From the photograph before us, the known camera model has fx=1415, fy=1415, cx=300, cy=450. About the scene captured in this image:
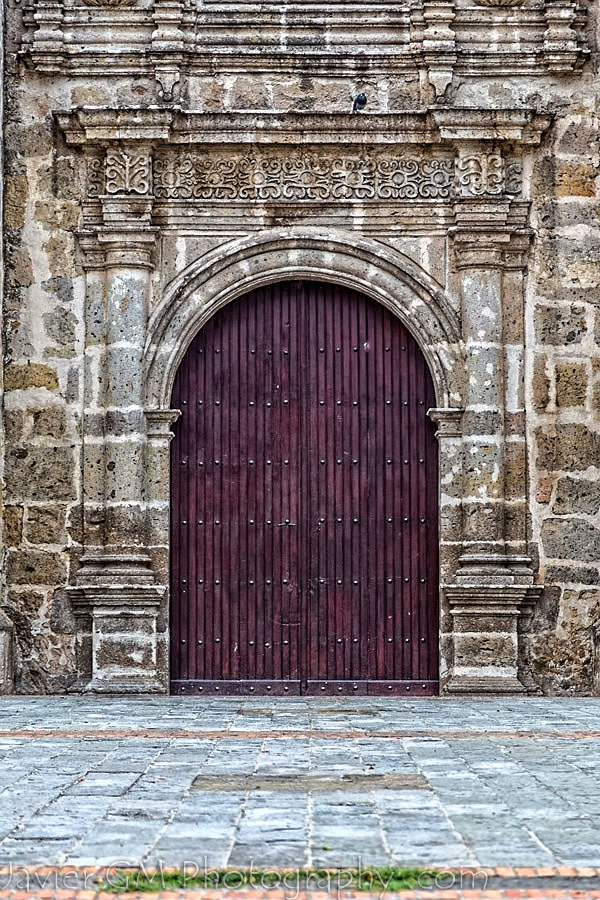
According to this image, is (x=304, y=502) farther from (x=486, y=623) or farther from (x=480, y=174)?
(x=480, y=174)

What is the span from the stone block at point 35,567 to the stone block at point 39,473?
1.33 ft

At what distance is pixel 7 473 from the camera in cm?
1008

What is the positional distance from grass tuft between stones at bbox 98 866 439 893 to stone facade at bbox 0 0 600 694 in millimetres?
5720

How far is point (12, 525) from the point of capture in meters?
10.1

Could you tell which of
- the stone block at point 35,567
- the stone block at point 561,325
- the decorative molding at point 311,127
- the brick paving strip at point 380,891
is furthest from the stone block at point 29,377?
the brick paving strip at point 380,891

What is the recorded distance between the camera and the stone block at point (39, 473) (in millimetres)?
10070

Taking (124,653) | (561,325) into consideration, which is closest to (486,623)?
(561,325)

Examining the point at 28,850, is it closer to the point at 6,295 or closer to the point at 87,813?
the point at 87,813

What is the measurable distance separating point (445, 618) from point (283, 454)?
64.6 inches

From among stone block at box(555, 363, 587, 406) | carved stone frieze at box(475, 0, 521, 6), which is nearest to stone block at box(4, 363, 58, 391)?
stone block at box(555, 363, 587, 406)

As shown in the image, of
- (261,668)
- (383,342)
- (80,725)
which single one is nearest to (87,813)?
(80,725)

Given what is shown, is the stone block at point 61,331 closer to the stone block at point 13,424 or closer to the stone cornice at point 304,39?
the stone block at point 13,424

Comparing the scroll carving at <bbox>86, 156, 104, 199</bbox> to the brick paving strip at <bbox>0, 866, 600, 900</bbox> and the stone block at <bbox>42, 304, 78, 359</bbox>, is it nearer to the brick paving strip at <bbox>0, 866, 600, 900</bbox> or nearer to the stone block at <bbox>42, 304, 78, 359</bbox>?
the stone block at <bbox>42, 304, 78, 359</bbox>

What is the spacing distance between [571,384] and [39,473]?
385 centimetres
